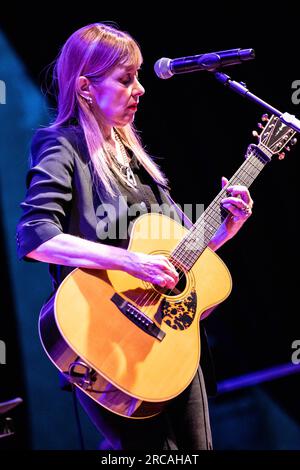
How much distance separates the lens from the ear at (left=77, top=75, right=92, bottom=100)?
219 cm

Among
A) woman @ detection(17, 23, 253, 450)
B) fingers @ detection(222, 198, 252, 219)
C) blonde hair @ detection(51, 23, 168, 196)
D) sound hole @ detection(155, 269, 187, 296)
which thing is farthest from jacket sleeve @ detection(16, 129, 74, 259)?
fingers @ detection(222, 198, 252, 219)

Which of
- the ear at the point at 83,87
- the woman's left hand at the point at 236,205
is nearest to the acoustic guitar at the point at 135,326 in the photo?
the woman's left hand at the point at 236,205

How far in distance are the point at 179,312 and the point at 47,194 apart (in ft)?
2.12

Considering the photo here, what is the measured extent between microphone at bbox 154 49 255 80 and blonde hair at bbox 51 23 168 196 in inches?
6.1

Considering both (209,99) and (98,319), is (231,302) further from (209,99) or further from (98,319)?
(98,319)

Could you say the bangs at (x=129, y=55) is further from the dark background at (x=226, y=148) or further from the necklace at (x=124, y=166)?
the dark background at (x=226, y=148)

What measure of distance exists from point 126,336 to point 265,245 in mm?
2517

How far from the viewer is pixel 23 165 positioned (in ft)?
13.0

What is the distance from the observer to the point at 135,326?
1.90 meters

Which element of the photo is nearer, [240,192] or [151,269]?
[151,269]

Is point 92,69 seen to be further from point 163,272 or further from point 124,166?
point 163,272

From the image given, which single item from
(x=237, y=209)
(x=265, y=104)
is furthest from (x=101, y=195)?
(x=265, y=104)

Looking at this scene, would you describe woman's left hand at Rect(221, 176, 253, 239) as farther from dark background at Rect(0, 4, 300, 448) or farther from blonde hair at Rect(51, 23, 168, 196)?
dark background at Rect(0, 4, 300, 448)
